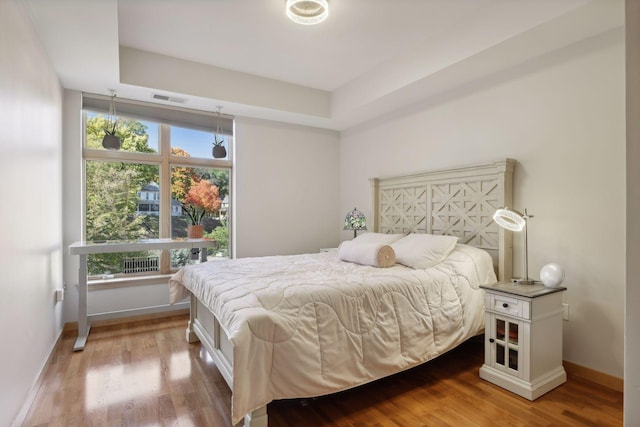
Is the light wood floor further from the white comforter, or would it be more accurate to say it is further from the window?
the window

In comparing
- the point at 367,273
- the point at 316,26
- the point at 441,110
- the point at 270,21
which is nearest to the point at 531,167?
the point at 441,110

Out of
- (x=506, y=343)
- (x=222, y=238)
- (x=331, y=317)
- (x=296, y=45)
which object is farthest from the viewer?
(x=222, y=238)

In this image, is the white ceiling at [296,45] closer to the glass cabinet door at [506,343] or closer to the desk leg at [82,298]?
the desk leg at [82,298]

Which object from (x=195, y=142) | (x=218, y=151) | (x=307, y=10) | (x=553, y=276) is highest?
(x=307, y=10)

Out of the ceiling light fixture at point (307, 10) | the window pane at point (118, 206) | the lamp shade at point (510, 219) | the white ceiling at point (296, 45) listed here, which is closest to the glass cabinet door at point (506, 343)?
the lamp shade at point (510, 219)

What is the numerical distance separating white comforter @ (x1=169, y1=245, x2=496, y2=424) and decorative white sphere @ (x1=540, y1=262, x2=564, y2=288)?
45 cm

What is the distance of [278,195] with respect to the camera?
173 inches

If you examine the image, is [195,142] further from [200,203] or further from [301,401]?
[301,401]

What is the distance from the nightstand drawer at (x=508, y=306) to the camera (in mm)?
2094

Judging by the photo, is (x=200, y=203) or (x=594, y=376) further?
(x=200, y=203)

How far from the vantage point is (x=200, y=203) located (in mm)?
A: 3855

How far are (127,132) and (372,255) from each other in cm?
304

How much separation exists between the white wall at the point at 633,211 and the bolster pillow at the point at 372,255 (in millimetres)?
1547

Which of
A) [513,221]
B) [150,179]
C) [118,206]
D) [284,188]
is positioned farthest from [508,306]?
[118,206]
